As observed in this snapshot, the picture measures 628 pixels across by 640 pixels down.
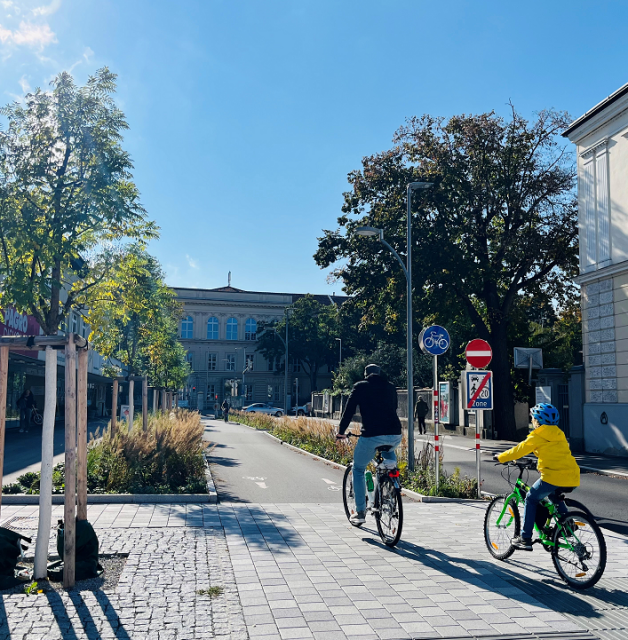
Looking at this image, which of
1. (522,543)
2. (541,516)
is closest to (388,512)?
(522,543)

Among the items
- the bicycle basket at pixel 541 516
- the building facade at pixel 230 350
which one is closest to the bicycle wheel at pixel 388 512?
the bicycle basket at pixel 541 516

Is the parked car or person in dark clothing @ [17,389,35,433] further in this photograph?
the parked car

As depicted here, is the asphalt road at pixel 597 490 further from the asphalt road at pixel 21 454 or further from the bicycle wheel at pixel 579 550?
the asphalt road at pixel 21 454

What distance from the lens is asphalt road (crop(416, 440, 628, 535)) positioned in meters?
10.2

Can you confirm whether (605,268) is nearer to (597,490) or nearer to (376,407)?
(597,490)

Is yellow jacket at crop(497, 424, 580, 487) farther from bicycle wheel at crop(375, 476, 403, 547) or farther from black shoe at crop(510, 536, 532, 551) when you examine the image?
bicycle wheel at crop(375, 476, 403, 547)

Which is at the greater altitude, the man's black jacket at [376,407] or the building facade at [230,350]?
the building facade at [230,350]

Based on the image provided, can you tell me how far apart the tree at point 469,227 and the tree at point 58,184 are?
49.4 ft

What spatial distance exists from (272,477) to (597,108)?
16727 millimetres

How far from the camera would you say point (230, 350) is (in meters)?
94.2

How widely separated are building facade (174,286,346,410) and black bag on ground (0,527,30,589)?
86.0 metres

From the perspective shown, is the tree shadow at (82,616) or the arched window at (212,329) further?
the arched window at (212,329)

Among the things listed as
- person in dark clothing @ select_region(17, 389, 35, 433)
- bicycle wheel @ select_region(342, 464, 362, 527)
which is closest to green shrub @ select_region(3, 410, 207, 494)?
bicycle wheel @ select_region(342, 464, 362, 527)

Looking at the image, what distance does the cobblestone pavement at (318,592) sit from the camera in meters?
4.66
